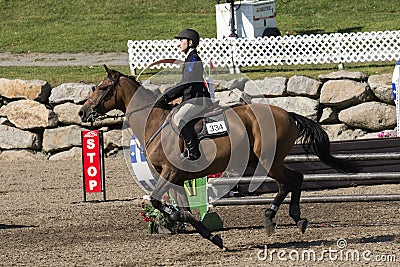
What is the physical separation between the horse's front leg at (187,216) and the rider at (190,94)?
1.57 ft

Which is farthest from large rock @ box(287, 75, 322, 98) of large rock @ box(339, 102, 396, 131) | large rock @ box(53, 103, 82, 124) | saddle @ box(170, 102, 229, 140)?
saddle @ box(170, 102, 229, 140)

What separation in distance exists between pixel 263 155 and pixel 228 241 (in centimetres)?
102

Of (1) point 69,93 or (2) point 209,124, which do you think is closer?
(2) point 209,124

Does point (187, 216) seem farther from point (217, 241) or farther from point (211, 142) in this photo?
point (211, 142)

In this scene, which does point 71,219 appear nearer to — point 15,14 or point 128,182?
point 128,182

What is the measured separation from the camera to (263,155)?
9.20 metres

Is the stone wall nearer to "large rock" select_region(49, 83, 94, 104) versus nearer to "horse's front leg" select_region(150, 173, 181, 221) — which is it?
"large rock" select_region(49, 83, 94, 104)

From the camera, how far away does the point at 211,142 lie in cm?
898

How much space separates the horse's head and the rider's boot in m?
1.02

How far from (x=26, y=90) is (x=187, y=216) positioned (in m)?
8.68

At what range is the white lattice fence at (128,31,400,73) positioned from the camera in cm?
2023

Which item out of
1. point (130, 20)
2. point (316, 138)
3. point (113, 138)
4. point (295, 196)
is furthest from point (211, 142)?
point (130, 20)

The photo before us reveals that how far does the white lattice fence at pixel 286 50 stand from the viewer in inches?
797

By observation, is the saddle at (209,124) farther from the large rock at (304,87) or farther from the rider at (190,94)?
the large rock at (304,87)
